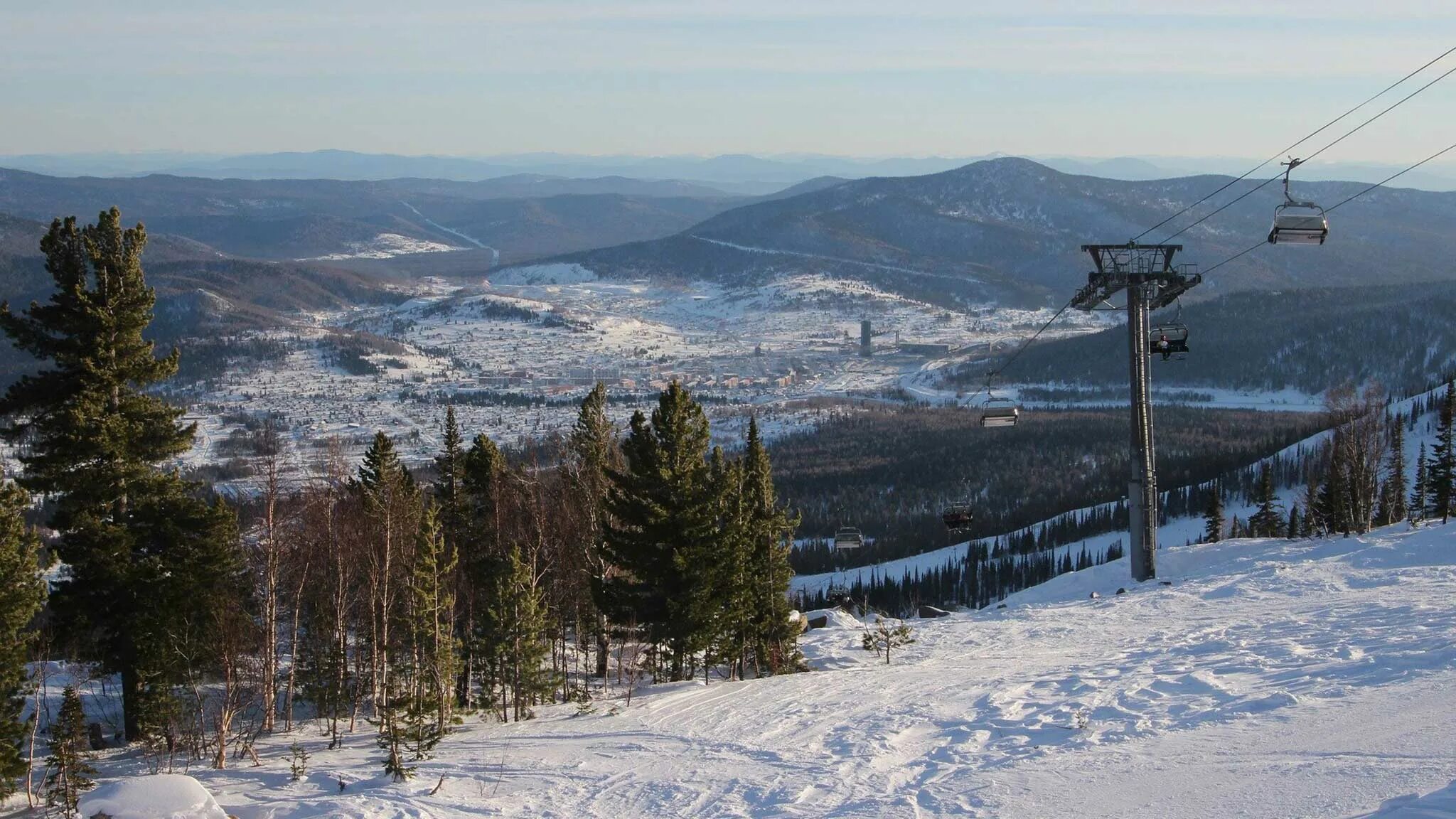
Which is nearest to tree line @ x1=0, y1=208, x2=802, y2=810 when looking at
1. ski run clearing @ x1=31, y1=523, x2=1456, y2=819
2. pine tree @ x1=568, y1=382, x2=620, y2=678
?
pine tree @ x1=568, y1=382, x2=620, y2=678

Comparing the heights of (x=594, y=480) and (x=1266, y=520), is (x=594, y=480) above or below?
above

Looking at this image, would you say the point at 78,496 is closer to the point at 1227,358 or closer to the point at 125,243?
the point at 125,243

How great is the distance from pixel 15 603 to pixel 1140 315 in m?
26.0

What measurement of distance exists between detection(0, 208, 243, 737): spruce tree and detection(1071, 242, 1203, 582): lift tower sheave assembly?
70.9 ft

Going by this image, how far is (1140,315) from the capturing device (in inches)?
1233

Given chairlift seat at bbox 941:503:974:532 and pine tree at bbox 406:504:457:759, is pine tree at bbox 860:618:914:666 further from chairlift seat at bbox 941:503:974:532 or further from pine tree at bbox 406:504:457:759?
chairlift seat at bbox 941:503:974:532

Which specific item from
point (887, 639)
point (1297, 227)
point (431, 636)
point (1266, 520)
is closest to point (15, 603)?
point (431, 636)

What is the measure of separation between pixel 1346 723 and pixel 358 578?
20.6 m

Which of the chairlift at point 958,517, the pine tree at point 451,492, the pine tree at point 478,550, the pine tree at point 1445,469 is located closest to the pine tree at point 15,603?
the pine tree at point 478,550

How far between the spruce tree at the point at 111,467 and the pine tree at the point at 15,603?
273 centimetres

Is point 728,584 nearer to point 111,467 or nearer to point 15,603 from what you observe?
point 111,467

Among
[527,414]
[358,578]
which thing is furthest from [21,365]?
[358,578]

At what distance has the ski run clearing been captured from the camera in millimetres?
11930

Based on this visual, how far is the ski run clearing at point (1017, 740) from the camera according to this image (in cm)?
1193
